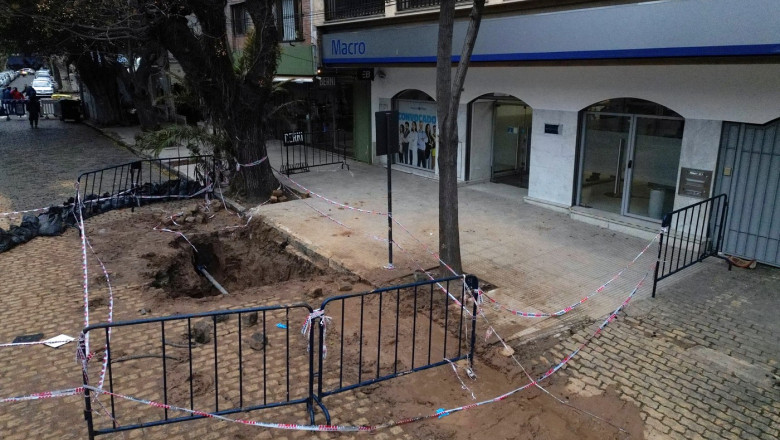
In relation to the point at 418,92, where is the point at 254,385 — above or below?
below

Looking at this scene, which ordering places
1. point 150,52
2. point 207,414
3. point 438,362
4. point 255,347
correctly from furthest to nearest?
point 150,52, point 255,347, point 438,362, point 207,414

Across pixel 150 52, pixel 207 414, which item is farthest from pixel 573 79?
pixel 150 52

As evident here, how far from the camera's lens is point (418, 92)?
49.9ft

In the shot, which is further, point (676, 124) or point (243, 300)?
point (676, 124)

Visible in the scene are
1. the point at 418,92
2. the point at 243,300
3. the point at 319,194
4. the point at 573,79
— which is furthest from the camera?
the point at 418,92

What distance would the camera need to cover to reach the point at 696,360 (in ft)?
19.6

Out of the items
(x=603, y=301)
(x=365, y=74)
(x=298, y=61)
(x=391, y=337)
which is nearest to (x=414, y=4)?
(x=365, y=74)

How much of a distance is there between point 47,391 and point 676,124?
→ 33.0ft

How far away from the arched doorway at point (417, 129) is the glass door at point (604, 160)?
453 centimetres

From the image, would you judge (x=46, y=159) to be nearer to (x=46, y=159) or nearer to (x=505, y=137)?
(x=46, y=159)

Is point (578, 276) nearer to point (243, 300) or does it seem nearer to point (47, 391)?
point (243, 300)

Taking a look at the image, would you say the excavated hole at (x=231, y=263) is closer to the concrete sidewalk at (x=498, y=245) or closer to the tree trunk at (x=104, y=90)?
the concrete sidewalk at (x=498, y=245)

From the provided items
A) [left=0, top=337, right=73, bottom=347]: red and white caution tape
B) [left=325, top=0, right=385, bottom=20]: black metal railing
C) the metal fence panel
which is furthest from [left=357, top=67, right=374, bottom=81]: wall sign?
[left=0, top=337, right=73, bottom=347]: red and white caution tape

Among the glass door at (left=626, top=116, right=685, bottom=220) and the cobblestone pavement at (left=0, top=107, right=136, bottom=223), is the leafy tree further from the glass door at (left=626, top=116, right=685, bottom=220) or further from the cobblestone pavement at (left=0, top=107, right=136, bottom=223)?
the glass door at (left=626, top=116, right=685, bottom=220)
